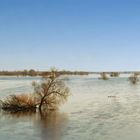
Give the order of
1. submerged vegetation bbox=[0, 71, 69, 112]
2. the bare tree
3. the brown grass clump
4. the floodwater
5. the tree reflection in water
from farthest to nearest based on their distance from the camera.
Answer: the bare tree
submerged vegetation bbox=[0, 71, 69, 112]
the brown grass clump
the tree reflection in water
the floodwater

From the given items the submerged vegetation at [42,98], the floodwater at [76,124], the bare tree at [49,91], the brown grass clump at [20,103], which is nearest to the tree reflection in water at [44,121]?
the floodwater at [76,124]

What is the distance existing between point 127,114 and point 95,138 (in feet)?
28.7

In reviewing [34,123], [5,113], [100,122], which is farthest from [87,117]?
[5,113]

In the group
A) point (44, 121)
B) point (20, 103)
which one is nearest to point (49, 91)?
point (20, 103)

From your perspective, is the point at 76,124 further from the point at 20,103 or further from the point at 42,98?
the point at 20,103

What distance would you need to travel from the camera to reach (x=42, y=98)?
28.0 meters

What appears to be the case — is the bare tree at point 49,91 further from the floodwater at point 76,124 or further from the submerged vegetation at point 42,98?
the floodwater at point 76,124

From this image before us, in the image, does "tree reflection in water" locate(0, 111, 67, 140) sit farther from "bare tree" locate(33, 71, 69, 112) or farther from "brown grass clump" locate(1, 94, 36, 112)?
"bare tree" locate(33, 71, 69, 112)

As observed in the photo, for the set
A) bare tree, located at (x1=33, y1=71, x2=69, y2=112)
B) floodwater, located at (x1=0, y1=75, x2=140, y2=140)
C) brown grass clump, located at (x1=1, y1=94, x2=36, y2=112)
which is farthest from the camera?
bare tree, located at (x1=33, y1=71, x2=69, y2=112)

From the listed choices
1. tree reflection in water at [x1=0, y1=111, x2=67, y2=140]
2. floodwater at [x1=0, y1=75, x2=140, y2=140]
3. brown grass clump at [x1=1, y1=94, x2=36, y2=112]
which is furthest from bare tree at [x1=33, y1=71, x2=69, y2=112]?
tree reflection in water at [x1=0, y1=111, x2=67, y2=140]

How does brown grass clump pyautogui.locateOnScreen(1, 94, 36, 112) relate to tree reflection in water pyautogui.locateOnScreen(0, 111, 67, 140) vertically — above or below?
above

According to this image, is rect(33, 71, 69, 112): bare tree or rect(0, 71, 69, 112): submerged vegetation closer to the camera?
rect(0, 71, 69, 112): submerged vegetation

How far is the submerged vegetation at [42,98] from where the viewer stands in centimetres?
2767

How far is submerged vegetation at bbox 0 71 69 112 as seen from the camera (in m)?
27.7
